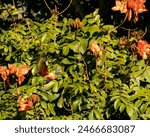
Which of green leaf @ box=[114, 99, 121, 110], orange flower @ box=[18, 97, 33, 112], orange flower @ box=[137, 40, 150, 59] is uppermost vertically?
orange flower @ box=[137, 40, 150, 59]

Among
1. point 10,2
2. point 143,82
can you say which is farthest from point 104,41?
point 10,2

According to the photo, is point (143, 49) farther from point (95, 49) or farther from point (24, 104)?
point (24, 104)

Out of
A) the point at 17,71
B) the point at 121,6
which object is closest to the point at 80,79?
the point at 17,71

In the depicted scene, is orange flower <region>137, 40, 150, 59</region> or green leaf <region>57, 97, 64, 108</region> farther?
green leaf <region>57, 97, 64, 108</region>

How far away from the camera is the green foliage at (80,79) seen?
3.42m

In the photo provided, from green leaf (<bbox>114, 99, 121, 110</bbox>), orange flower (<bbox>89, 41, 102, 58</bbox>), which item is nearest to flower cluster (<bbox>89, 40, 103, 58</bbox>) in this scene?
orange flower (<bbox>89, 41, 102, 58</bbox>)

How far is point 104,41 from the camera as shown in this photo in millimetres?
3758

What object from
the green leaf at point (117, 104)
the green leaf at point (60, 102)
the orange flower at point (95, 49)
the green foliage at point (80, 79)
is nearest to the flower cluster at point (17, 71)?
the green foliage at point (80, 79)

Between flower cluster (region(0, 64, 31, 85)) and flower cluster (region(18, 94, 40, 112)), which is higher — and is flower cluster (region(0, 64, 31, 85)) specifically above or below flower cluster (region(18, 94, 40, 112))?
Result: above

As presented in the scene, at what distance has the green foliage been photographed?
342 cm

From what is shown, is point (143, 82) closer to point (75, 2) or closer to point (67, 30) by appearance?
point (67, 30)

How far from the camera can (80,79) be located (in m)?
3.48

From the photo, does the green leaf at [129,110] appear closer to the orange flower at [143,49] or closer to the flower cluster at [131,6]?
the orange flower at [143,49]

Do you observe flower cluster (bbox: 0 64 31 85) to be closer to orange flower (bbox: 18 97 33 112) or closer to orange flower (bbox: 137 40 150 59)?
orange flower (bbox: 18 97 33 112)
